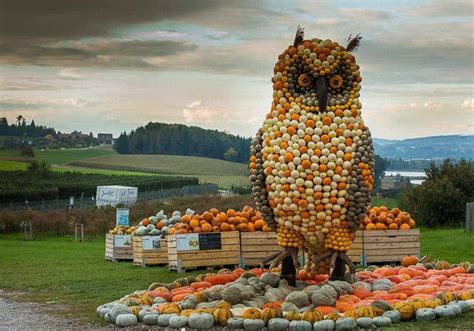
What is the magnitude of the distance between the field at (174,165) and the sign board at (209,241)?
5663 centimetres

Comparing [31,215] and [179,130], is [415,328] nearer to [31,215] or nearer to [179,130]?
[31,215]

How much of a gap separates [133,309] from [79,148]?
83512 mm

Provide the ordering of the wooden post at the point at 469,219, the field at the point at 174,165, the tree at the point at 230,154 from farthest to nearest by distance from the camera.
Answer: the tree at the point at 230,154 < the field at the point at 174,165 < the wooden post at the point at 469,219

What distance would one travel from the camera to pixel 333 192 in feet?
48.5

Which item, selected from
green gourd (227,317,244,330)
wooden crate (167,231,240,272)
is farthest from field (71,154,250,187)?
green gourd (227,317,244,330)

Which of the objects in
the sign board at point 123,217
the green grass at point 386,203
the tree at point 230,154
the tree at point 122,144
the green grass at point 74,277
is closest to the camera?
the green grass at point 74,277

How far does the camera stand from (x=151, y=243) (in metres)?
22.9

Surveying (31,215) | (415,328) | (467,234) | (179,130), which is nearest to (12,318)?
(415,328)

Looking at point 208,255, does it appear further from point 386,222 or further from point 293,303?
point 293,303

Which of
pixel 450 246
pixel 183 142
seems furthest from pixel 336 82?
pixel 183 142

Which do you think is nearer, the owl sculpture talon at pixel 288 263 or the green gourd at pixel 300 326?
the green gourd at pixel 300 326

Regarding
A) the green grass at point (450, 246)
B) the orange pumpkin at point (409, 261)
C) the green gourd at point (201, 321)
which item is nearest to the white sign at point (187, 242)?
the orange pumpkin at point (409, 261)

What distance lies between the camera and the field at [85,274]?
17266 mm

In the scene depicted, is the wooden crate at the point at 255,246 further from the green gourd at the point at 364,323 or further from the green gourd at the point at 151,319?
the green gourd at the point at 364,323
